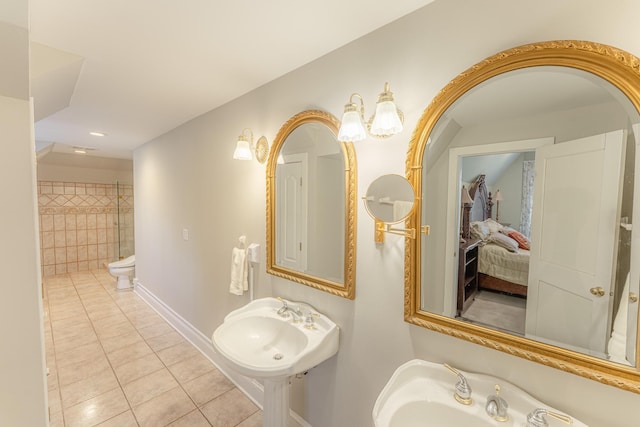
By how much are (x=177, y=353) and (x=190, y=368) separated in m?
0.33

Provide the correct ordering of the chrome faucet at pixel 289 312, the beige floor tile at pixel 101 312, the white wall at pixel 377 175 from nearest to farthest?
the white wall at pixel 377 175
the chrome faucet at pixel 289 312
the beige floor tile at pixel 101 312

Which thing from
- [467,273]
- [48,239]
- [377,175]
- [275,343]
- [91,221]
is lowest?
[275,343]

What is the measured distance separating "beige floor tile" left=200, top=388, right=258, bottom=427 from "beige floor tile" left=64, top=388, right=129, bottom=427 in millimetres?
617

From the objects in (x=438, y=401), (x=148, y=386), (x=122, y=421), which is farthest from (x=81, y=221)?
(x=438, y=401)

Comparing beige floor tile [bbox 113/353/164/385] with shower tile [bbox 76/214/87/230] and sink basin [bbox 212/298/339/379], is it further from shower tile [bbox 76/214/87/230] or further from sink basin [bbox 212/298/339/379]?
shower tile [bbox 76/214/87/230]

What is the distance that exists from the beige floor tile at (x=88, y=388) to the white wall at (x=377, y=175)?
82cm

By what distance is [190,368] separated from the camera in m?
2.34

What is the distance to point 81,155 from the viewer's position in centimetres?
453

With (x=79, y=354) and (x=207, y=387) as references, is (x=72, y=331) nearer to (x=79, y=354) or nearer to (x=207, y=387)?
(x=79, y=354)

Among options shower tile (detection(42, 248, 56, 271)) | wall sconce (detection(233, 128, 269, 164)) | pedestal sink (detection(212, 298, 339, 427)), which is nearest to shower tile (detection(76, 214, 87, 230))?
shower tile (detection(42, 248, 56, 271))

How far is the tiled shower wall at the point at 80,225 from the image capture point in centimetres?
478

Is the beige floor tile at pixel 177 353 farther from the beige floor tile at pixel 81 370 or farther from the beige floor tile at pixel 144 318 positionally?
the beige floor tile at pixel 144 318

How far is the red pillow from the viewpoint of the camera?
0.92m

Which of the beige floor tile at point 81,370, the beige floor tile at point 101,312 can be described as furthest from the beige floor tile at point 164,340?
the beige floor tile at point 101,312
